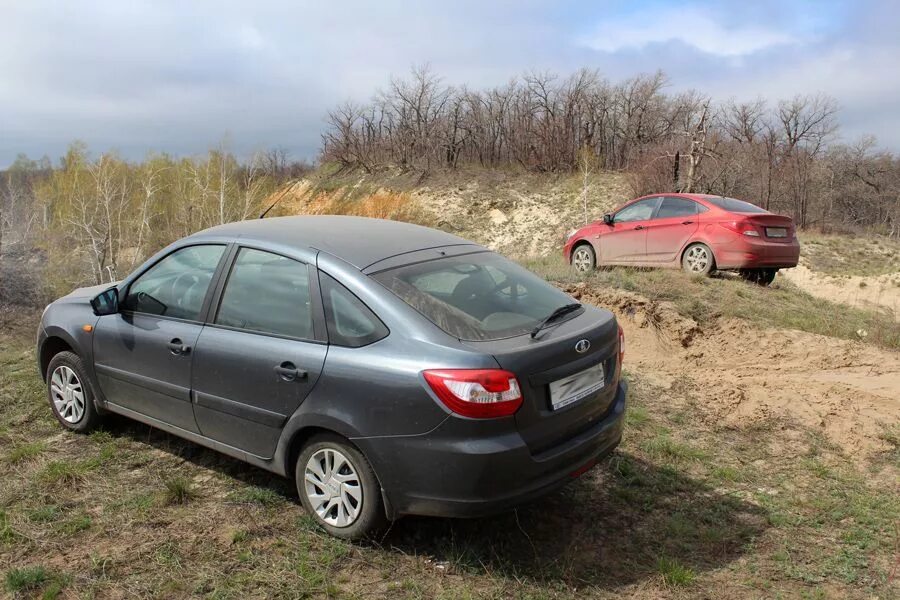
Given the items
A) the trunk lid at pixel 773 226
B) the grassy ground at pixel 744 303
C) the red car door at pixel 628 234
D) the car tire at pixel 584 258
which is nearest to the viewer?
the grassy ground at pixel 744 303

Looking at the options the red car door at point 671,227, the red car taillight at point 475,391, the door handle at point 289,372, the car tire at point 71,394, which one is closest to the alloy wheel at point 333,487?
the door handle at point 289,372

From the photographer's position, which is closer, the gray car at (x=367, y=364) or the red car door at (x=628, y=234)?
the gray car at (x=367, y=364)

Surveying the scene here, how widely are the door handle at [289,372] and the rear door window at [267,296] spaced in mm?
160

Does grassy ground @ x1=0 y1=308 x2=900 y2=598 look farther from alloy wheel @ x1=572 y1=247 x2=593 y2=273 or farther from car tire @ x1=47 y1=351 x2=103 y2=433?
alloy wheel @ x1=572 y1=247 x2=593 y2=273

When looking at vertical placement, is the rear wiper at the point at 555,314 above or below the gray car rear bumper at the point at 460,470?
above

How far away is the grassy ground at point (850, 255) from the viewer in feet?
60.3

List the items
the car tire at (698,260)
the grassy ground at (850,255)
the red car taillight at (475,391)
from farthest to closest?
the grassy ground at (850,255) → the car tire at (698,260) → the red car taillight at (475,391)

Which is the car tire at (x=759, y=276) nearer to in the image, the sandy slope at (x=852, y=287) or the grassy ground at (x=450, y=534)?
the sandy slope at (x=852, y=287)

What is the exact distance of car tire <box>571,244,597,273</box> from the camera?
39.3 feet

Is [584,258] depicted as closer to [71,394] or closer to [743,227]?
[743,227]

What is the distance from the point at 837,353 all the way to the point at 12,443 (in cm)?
803

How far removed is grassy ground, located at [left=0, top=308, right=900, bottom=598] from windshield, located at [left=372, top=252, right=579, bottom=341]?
115 centimetres

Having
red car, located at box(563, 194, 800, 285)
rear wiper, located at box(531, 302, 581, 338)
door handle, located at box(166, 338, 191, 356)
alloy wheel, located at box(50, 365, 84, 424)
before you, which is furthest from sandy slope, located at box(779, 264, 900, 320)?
alloy wheel, located at box(50, 365, 84, 424)

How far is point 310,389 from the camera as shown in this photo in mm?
3213
